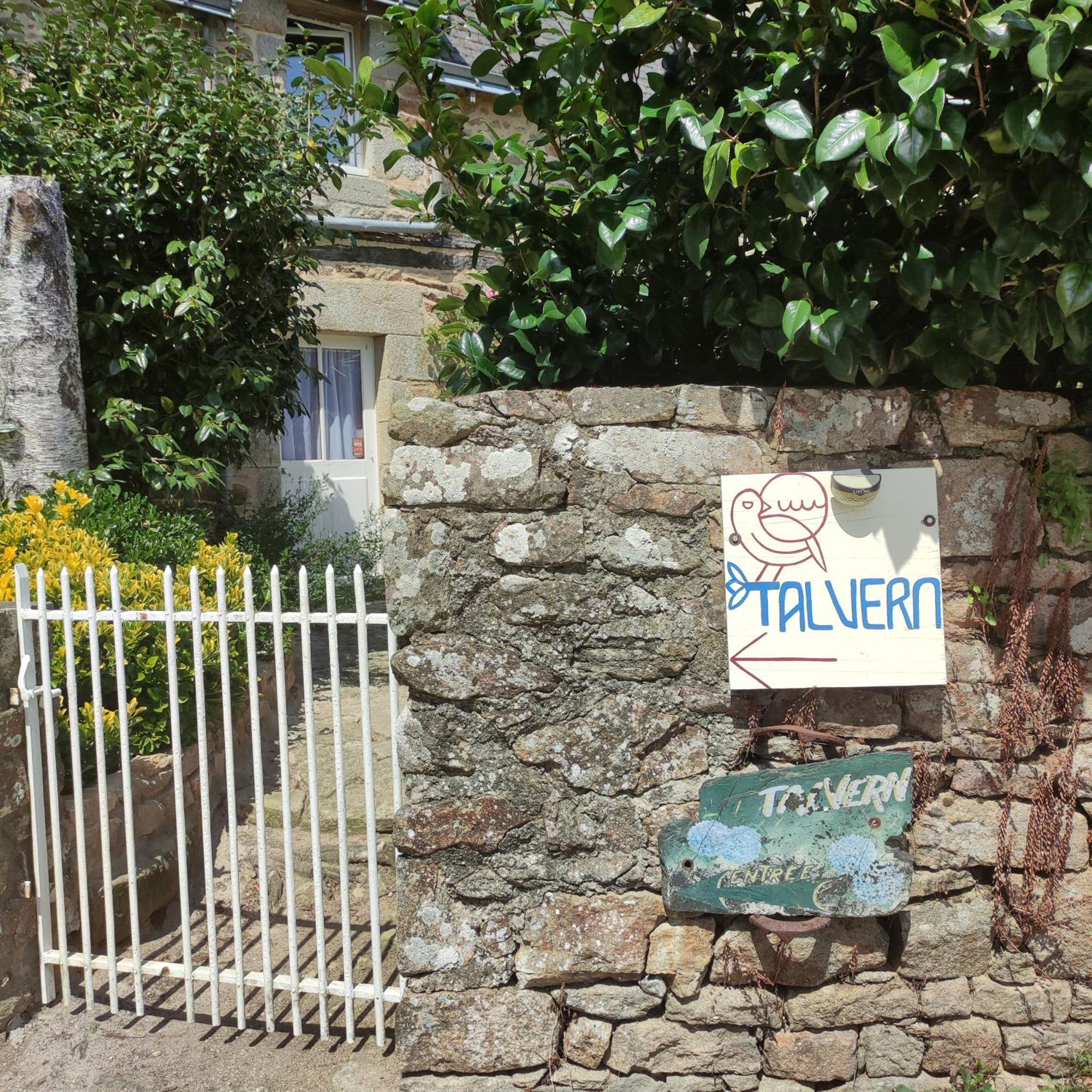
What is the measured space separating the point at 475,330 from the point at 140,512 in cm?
221

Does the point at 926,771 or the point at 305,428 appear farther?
the point at 305,428

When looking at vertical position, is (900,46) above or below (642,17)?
below

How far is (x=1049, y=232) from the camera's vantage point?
196 centimetres

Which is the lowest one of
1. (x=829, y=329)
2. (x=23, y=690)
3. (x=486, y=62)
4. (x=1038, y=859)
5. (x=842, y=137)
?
(x=1038, y=859)

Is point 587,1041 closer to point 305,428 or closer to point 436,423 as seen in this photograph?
point 436,423

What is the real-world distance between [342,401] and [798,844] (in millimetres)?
6195

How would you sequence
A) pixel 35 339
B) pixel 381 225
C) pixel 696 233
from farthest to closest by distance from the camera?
pixel 381 225
pixel 35 339
pixel 696 233

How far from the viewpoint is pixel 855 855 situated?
91.4 inches

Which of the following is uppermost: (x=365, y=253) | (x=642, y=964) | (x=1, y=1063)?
(x=365, y=253)

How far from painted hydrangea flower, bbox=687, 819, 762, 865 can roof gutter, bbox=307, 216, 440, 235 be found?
5.77 m

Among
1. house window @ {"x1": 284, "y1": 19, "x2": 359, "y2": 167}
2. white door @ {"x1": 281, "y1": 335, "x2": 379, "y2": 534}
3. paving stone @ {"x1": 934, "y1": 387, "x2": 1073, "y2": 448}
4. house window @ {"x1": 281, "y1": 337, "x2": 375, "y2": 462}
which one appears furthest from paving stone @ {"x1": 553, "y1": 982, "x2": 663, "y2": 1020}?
house window @ {"x1": 284, "y1": 19, "x2": 359, "y2": 167}

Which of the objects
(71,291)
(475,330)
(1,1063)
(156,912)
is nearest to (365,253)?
(71,291)

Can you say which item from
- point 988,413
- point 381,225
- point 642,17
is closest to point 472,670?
point 988,413

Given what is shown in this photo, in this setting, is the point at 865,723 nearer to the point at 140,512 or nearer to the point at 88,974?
the point at 88,974
